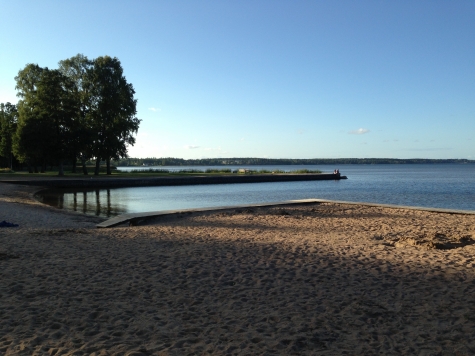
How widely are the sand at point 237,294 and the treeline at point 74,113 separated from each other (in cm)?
3514

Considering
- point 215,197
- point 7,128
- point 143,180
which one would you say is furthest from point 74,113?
point 215,197

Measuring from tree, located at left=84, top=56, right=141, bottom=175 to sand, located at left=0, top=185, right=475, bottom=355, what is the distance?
3711 centimetres

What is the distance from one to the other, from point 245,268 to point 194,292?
4.54 feet

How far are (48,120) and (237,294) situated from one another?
136ft

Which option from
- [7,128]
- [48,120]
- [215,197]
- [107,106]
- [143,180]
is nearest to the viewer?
[215,197]

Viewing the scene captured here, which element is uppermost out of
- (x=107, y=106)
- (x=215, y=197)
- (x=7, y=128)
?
(x=107, y=106)

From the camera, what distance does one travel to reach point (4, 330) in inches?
166

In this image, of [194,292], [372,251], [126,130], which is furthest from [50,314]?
[126,130]

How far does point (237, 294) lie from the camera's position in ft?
17.8

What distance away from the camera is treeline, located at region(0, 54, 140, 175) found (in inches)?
1631

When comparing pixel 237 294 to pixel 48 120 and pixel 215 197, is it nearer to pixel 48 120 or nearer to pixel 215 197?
pixel 215 197

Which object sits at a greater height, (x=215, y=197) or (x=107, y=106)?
(x=107, y=106)

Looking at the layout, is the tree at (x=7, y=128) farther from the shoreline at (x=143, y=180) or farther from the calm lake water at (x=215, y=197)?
the calm lake water at (x=215, y=197)

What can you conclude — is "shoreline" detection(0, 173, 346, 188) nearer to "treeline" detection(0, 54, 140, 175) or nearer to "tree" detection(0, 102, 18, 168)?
"treeline" detection(0, 54, 140, 175)
